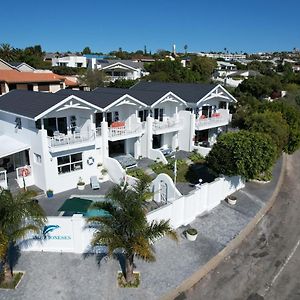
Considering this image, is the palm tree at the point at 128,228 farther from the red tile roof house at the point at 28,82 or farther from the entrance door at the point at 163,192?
the red tile roof house at the point at 28,82

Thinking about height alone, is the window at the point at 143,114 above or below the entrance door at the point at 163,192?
above

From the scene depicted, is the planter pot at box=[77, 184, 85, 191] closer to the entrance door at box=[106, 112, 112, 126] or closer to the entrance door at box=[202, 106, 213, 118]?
the entrance door at box=[106, 112, 112, 126]

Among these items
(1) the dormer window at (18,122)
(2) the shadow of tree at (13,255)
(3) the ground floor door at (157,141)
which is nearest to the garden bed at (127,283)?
(2) the shadow of tree at (13,255)

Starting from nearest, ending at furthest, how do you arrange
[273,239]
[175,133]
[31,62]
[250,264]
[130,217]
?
[130,217] < [250,264] < [273,239] < [175,133] < [31,62]

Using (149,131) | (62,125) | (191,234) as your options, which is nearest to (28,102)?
(62,125)

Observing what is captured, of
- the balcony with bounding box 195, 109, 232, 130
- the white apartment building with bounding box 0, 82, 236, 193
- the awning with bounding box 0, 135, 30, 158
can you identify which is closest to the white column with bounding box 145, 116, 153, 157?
the white apartment building with bounding box 0, 82, 236, 193

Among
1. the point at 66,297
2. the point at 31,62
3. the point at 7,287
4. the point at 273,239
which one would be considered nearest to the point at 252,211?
the point at 273,239

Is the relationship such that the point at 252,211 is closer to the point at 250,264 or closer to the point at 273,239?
the point at 273,239
